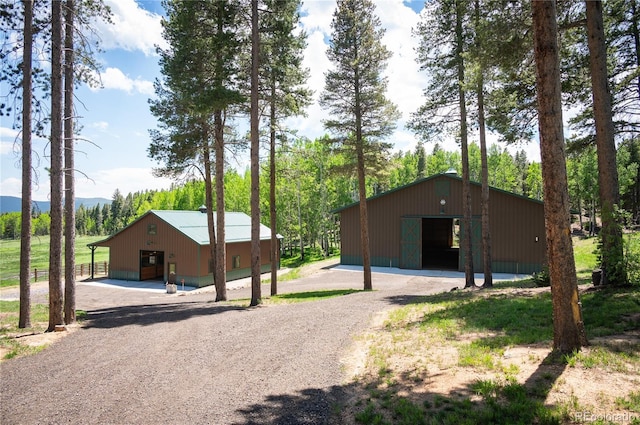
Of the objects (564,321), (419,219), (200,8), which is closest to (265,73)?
(200,8)

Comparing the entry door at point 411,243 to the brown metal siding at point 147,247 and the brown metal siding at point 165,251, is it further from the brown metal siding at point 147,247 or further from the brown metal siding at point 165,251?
the brown metal siding at point 147,247

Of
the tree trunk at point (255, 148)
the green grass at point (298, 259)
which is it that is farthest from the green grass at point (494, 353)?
the green grass at point (298, 259)

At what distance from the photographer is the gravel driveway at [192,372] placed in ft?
14.1

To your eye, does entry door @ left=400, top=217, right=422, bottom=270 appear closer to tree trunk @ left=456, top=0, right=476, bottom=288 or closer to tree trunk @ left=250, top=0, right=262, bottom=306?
tree trunk @ left=456, top=0, right=476, bottom=288

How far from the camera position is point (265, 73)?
13.3 metres

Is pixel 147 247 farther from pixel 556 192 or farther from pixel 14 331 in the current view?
pixel 556 192

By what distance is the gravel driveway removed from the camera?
4.29 m

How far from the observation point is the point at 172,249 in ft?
77.3

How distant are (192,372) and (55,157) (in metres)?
6.60

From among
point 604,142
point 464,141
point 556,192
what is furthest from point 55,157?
point 464,141

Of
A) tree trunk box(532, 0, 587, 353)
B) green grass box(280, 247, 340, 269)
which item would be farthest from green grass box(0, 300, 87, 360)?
green grass box(280, 247, 340, 269)

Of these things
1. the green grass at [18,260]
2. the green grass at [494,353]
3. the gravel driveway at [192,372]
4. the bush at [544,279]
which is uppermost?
the bush at [544,279]

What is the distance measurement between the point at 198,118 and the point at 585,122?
562 inches

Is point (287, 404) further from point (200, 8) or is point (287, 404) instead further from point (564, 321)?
point (200, 8)
